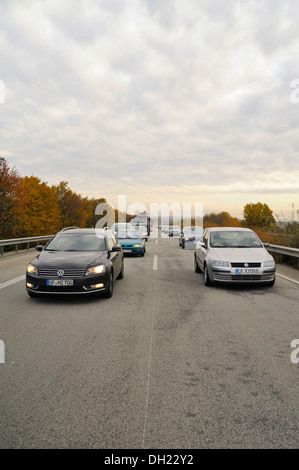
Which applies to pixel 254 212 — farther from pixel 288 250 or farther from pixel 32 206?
pixel 288 250

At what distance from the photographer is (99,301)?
7.05 meters

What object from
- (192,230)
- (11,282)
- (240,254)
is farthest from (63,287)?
(192,230)

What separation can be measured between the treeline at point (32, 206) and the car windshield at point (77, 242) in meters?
24.2

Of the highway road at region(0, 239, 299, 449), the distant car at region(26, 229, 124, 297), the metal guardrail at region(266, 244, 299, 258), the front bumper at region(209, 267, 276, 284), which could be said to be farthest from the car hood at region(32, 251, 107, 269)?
the metal guardrail at region(266, 244, 299, 258)

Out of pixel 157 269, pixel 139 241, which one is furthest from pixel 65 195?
pixel 157 269

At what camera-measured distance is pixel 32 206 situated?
149 feet

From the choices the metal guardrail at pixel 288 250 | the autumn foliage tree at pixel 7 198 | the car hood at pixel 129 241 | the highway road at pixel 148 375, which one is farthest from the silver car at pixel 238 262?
the autumn foliage tree at pixel 7 198

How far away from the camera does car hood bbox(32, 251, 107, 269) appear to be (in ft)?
22.6

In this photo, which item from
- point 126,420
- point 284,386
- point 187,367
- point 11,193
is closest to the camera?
point 126,420

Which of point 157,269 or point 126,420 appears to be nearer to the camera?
point 126,420

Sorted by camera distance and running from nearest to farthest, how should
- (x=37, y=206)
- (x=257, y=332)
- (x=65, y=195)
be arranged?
1. (x=257, y=332)
2. (x=37, y=206)
3. (x=65, y=195)

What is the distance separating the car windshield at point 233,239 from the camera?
→ 372 inches

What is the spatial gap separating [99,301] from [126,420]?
4491 mm
